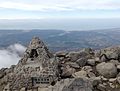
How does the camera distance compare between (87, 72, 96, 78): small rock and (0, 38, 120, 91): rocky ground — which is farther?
(87, 72, 96, 78): small rock

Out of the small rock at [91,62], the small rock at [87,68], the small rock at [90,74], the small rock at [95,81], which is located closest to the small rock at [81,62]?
the small rock at [91,62]

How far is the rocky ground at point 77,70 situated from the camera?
111 feet

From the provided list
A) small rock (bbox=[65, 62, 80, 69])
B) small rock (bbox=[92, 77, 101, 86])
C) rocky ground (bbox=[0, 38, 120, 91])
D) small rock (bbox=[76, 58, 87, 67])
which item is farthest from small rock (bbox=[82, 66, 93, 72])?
small rock (bbox=[92, 77, 101, 86])

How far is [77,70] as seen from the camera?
44625 mm

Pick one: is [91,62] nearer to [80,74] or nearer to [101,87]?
[80,74]

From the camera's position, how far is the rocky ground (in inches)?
1336

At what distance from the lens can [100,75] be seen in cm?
4278

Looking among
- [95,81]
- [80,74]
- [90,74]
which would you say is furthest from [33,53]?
[95,81]

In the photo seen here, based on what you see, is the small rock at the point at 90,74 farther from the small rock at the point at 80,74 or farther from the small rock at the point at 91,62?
the small rock at the point at 91,62

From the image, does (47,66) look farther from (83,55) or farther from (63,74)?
(83,55)

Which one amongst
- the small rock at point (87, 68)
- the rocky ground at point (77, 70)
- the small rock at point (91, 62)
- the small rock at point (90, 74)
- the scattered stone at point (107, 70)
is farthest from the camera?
the small rock at point (91, 62)

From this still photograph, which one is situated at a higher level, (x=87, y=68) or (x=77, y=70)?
(x=87, y=68)

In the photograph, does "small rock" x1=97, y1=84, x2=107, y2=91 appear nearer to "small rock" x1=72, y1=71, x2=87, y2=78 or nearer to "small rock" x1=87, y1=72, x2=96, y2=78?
"small rock" x1=87, y1=72, x2=96, y2=78

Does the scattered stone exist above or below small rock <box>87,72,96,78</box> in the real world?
above
